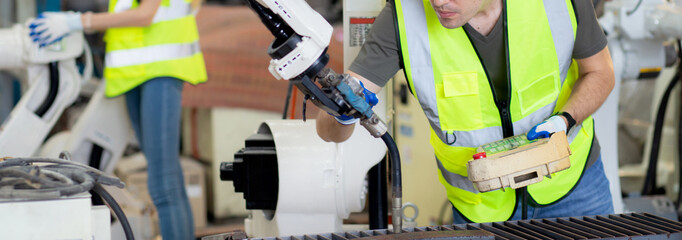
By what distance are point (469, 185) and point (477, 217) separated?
3.4 inches

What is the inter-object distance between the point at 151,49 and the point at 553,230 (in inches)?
77.9

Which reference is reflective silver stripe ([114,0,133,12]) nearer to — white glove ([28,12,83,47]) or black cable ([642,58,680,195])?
white glove ([28,12,83,47])

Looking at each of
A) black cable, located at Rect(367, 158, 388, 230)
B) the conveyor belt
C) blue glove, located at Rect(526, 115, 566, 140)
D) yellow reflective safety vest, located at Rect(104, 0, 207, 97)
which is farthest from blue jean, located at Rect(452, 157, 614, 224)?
yellow reflective safety vest, located at Rect(104, 0, 207, 97)

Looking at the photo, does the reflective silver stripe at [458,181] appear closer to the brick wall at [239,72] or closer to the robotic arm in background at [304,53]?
the robotic arm in background at [304,53]

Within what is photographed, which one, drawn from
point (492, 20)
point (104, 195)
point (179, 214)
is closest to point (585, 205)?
point (492, 20)

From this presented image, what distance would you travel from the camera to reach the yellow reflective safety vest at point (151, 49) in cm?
301

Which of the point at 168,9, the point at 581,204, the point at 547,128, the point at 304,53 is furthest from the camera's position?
the point at 168,9

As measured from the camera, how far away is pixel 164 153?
9.84 feet

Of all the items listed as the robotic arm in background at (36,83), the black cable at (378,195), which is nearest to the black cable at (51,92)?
the robotic arm in background at (36,83)

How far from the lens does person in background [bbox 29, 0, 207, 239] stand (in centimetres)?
297

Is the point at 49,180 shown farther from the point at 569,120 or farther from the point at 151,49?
the point at 151,49

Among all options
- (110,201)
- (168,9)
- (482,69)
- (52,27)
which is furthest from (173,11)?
(110,201)

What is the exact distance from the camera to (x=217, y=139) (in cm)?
427

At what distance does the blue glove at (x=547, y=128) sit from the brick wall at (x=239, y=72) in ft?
8.30
